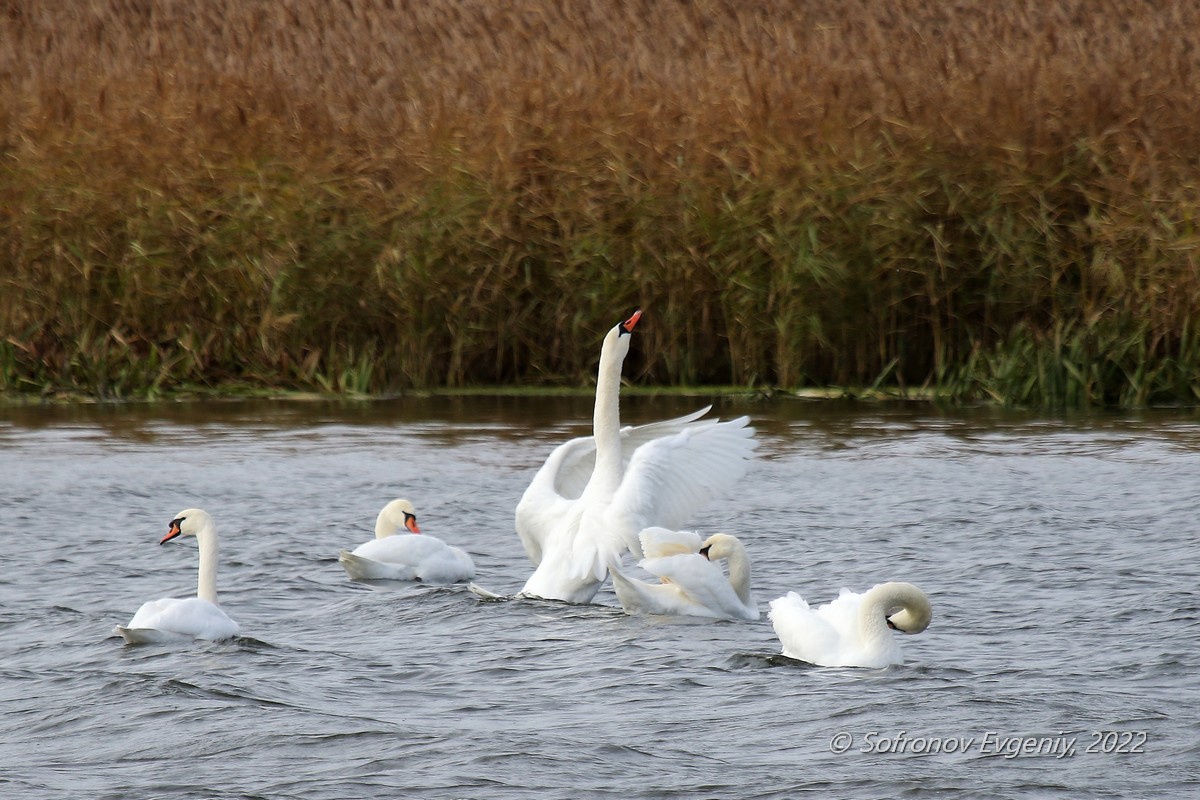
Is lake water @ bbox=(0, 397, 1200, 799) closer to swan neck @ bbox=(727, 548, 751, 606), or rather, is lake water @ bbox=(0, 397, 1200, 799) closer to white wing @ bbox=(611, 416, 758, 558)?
swan neck @ bbox=(727, 548, 751, 606)

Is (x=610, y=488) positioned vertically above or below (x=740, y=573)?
above

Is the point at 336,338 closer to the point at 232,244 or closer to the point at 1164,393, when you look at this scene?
the point at 232,244

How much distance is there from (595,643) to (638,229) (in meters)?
6.64

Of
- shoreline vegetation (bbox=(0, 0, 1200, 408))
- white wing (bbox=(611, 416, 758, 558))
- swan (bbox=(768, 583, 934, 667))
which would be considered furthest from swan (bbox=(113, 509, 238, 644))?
shoreline vegetation (bbox=(0, 0, 1200, 408))

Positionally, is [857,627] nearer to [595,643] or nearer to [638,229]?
[595,643]

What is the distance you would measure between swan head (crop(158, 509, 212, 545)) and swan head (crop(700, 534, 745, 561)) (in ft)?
5.96

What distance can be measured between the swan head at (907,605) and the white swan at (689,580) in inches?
33.1

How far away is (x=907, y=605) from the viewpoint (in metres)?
5.82

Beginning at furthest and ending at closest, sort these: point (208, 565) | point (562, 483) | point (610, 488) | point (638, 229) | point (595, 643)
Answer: point (638, 229) → point (562, 483) → point (610, 488) → point (208, 565) → point (595, 643)

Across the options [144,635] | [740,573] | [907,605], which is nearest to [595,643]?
[740,573]

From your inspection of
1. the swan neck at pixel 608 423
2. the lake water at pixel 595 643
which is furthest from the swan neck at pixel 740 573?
the swan neck at pixel 608 423

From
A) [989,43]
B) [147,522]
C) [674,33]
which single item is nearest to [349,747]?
[147,522]

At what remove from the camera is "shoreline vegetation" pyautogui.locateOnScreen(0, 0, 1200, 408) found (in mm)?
12156

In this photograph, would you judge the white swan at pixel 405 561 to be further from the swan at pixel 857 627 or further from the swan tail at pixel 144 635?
the swan at pixel 857 627
